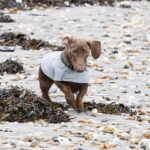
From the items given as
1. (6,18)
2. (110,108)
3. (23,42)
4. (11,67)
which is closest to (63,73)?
(110,108)

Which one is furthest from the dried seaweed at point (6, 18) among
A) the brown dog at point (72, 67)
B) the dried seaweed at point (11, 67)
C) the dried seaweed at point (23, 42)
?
the brown dog at point (72, 67)

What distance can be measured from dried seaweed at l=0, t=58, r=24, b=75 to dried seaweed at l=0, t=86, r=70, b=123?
2.43 meters

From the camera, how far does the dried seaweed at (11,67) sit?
9.71 m

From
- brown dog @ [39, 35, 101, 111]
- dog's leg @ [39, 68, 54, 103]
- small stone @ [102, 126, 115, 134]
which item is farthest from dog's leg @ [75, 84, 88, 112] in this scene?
small stone @ [102, 126, 115, 134]

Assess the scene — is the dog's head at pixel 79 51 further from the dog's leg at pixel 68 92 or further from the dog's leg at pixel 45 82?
the dog's leg at pixel 45 82

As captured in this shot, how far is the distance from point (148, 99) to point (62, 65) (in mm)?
1675

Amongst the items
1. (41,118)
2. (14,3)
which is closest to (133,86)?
(41,118)

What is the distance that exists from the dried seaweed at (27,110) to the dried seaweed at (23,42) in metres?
5.07

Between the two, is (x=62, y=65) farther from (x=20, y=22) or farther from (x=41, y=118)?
(x=20, y=22)

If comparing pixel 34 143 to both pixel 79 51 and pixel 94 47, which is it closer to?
pixel 79 51

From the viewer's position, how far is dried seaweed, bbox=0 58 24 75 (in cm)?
971

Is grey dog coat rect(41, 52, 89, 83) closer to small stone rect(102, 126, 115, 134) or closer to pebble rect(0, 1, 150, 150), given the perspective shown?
pebble rect(0, 1, 150, 150)

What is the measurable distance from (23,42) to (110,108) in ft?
18.2

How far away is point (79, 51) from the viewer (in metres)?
6.97
